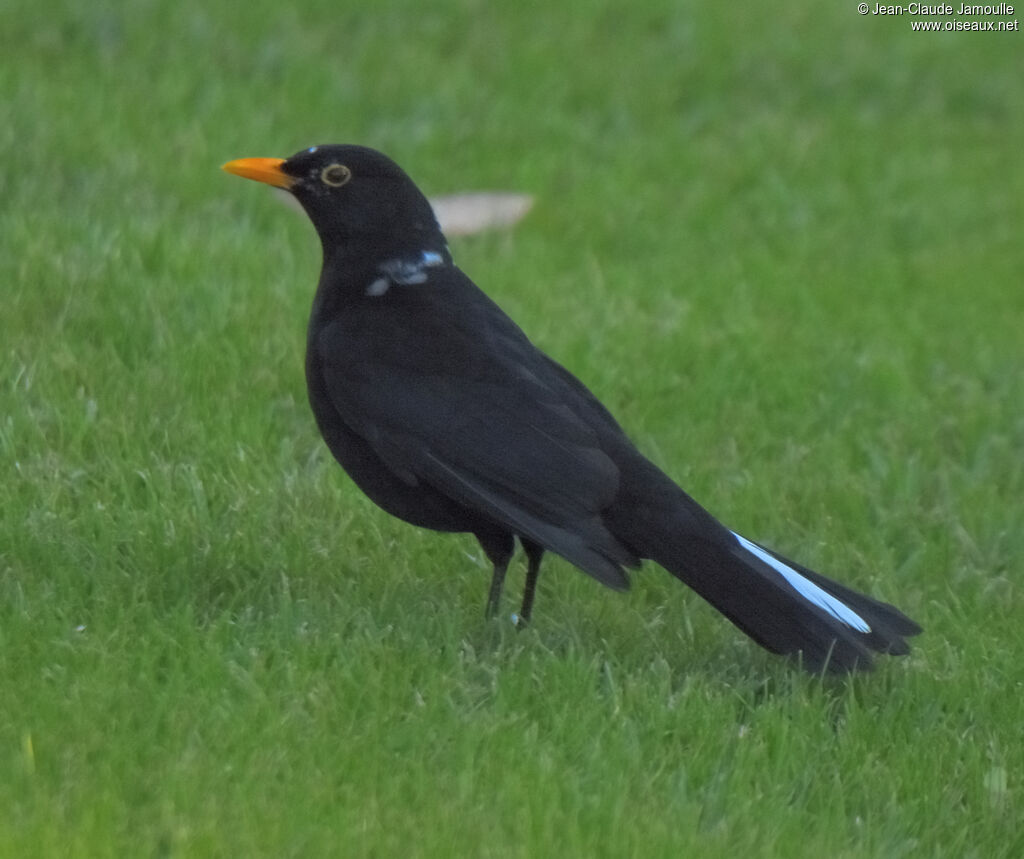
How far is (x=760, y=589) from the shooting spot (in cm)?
475

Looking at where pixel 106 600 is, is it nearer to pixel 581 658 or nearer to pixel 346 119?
pixel 581 658

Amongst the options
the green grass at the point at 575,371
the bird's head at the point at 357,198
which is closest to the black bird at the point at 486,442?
the bird's head at the point at 357,198

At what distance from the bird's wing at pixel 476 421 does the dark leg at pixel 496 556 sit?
27cm

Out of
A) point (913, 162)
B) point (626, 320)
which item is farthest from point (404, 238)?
point (913, 162)

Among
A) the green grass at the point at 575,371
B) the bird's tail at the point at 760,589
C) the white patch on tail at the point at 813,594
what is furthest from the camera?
the white patch on tail at the point at 813,594

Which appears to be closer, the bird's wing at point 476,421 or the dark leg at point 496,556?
the bird's wing at point 476,421

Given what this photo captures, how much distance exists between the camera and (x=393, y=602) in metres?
5.07

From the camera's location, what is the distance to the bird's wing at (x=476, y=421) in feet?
15.5

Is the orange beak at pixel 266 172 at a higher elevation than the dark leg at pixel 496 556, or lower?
higher

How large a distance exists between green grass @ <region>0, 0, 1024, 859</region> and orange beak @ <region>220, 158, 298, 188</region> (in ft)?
3.33

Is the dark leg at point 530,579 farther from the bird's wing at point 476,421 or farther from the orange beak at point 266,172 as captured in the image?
the orange beak at point 266,172

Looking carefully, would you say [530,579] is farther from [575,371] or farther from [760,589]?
[575,371]

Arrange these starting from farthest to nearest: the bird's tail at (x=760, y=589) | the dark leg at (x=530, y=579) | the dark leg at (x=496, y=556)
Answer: the dark leg at (x=530, y=579), the dark leg at (x=496, y=556), the bird's tail at (x=760, y=589)

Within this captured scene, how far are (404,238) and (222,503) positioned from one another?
108 cm
